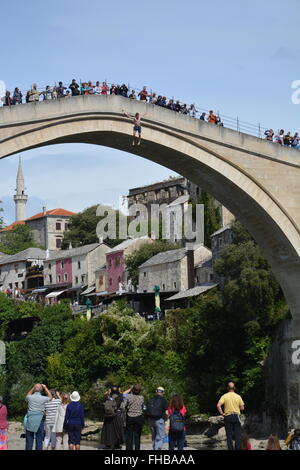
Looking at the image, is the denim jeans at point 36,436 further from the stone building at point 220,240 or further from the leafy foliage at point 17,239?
the leafy foliage at point 17,239

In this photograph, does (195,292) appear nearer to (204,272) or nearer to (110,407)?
(204,272)

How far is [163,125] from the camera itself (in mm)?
26844

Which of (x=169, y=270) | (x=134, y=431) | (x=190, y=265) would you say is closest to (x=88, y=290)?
(x=169, y=270)

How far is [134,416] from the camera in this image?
1653 centimetres

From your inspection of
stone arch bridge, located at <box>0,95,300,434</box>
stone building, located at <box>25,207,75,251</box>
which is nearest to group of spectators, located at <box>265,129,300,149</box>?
stone arch bridge, located at <box>0,95,300,434</box>

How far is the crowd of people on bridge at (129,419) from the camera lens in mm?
16000

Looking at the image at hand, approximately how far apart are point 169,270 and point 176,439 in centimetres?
4377

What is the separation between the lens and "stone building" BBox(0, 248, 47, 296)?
84.7 metres

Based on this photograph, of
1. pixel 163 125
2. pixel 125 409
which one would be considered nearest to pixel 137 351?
pixel 163 125

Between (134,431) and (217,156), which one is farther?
(217,156)

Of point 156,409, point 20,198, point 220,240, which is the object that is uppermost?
point 20,198

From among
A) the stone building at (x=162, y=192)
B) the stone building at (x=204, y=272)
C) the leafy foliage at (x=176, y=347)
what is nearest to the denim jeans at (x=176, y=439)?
the leafy foliage at (x=176, y=347)

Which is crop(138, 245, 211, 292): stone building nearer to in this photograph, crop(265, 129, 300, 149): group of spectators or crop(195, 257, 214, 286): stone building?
crop(195, 257, 214, 286): stone building
